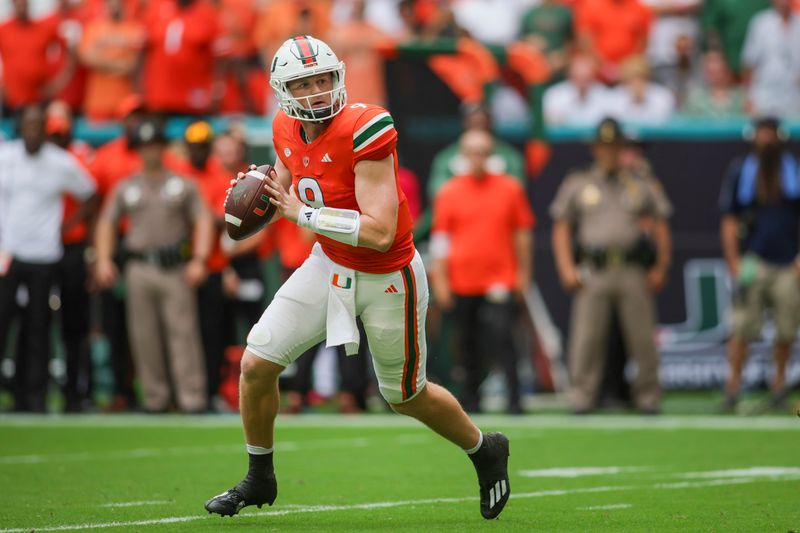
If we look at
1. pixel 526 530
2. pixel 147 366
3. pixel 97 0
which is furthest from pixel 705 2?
pixel 526 530

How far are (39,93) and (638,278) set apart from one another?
638 centimetres

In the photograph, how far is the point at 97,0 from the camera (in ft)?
52.9

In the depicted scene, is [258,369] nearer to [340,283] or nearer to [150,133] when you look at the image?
[340,283]

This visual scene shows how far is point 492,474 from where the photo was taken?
648cm

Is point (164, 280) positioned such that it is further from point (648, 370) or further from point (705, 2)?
point (705, 2)

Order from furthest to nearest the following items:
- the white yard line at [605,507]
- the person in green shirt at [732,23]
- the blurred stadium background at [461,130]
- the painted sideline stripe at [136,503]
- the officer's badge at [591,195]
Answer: the person in green shirt at [732,23] < the officer's badge at [591,195] < the blurred stadium background at [461,130] < the painted sideline stripe at [136,503] < the white yard line at [605,507]

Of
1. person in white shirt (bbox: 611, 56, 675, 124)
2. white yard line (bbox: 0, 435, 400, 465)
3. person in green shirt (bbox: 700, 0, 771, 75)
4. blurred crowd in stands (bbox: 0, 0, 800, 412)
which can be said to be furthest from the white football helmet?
person in green shirt (bbox: 700, 0, 771, 75)

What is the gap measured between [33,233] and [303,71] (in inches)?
257

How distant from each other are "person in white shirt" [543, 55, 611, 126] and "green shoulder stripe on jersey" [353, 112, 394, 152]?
8.80 metres

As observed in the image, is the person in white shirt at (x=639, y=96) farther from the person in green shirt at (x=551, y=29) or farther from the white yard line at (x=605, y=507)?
the white yard line at (x=605, y=507)

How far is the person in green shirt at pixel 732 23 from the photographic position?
15.9 metres

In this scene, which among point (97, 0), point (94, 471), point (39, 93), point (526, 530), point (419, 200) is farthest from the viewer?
point (97, 0)

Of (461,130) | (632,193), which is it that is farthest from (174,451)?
(461,130)

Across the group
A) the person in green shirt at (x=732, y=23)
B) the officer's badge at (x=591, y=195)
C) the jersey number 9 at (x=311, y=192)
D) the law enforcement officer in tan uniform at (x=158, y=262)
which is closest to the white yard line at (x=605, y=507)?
the jersey number 9 at (x=311, y=192)
